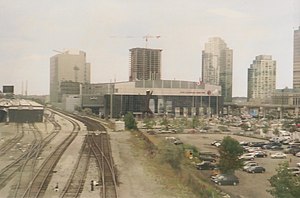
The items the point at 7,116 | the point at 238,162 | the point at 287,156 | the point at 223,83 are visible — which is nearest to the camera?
the point at 238,162

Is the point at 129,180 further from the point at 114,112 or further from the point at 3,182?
the point at 114,112

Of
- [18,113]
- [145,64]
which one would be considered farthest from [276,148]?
[145,64]

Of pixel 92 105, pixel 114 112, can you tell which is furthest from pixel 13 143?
pixel 92 105

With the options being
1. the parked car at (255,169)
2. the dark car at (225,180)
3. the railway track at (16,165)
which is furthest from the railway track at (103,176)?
the parked car at (255,169)

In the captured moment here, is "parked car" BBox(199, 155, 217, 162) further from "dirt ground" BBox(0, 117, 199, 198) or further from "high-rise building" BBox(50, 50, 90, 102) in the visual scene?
"high-rise building" BBox(50, 50, 90, 102)

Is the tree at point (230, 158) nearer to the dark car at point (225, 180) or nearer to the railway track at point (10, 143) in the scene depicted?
the dark car at point (225, 180)

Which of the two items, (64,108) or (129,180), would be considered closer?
(129,180)
